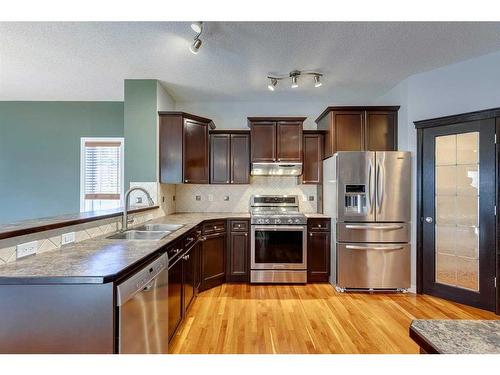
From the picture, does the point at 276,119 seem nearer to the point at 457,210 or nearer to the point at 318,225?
the point at 318,225

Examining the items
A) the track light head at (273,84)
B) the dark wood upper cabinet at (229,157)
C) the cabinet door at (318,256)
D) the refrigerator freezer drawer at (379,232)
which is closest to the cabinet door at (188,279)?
the dark wood upper cabinet at (229,157)

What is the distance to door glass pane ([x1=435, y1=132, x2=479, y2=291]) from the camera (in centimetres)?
274

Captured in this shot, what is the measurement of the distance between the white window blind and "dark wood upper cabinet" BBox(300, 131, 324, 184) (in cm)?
313

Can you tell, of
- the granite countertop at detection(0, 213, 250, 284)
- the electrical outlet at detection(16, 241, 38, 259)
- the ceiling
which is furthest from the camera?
the ceiling

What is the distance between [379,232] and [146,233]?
108 inches

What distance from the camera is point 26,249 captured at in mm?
1403

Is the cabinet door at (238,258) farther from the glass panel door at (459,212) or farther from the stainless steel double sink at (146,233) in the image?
the glass panel door at (459,212)

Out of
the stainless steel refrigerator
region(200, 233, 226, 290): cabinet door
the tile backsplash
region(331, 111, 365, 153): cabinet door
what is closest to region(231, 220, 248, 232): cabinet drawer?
region(200, 233, 226, 290): cabinet door

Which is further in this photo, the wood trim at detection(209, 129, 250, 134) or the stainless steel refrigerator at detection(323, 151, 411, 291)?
the wood trim at detection(209, 129, 250, 134)

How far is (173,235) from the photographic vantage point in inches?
82.8

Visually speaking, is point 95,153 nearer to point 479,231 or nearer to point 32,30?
point 32,30

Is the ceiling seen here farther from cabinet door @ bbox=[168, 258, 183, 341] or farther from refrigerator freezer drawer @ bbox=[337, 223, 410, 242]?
cabinet door @ bbox=[168, 258, 183, 341]

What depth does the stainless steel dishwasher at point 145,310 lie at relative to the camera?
3.94 ft

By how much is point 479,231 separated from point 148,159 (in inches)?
159
